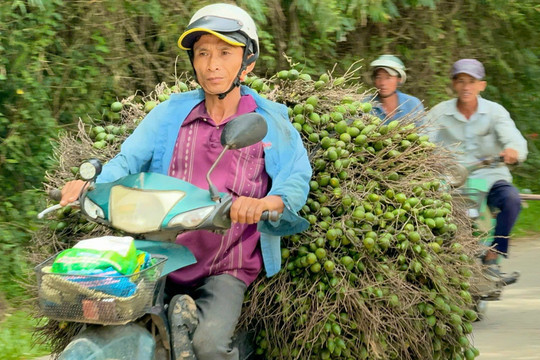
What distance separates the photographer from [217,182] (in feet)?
11.5

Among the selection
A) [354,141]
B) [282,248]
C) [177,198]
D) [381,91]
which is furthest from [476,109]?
[177,198]

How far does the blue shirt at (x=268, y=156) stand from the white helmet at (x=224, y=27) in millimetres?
280

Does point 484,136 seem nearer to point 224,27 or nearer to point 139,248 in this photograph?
point 224,27

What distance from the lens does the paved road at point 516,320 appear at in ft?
17.7

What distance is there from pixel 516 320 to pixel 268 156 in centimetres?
337

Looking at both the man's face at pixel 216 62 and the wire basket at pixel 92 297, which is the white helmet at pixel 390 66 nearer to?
the man's face at pixel 216 62

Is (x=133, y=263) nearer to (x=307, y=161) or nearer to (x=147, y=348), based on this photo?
(x=147, y=348)

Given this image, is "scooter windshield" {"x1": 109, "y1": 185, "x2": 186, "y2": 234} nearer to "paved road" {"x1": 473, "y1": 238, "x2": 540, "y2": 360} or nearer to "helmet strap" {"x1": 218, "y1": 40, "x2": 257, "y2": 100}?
"helmet strap" {"x1": 218, "y1": 40, "x2": 257, "y2": 100}

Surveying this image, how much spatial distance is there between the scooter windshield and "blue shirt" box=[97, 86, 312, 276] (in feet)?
1.00

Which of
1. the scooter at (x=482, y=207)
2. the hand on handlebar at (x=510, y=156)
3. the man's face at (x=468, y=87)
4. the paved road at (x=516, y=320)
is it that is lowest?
Result: the paved road at (x=516, y=320)

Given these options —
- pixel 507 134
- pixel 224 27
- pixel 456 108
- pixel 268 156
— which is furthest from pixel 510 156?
pixel 224 27

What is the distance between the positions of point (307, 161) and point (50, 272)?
1264 millimetres

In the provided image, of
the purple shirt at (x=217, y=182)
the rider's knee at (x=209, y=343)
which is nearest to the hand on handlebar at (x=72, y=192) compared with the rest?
the purple shirt at (x=217, y=182)

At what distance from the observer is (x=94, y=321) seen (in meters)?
2.64
